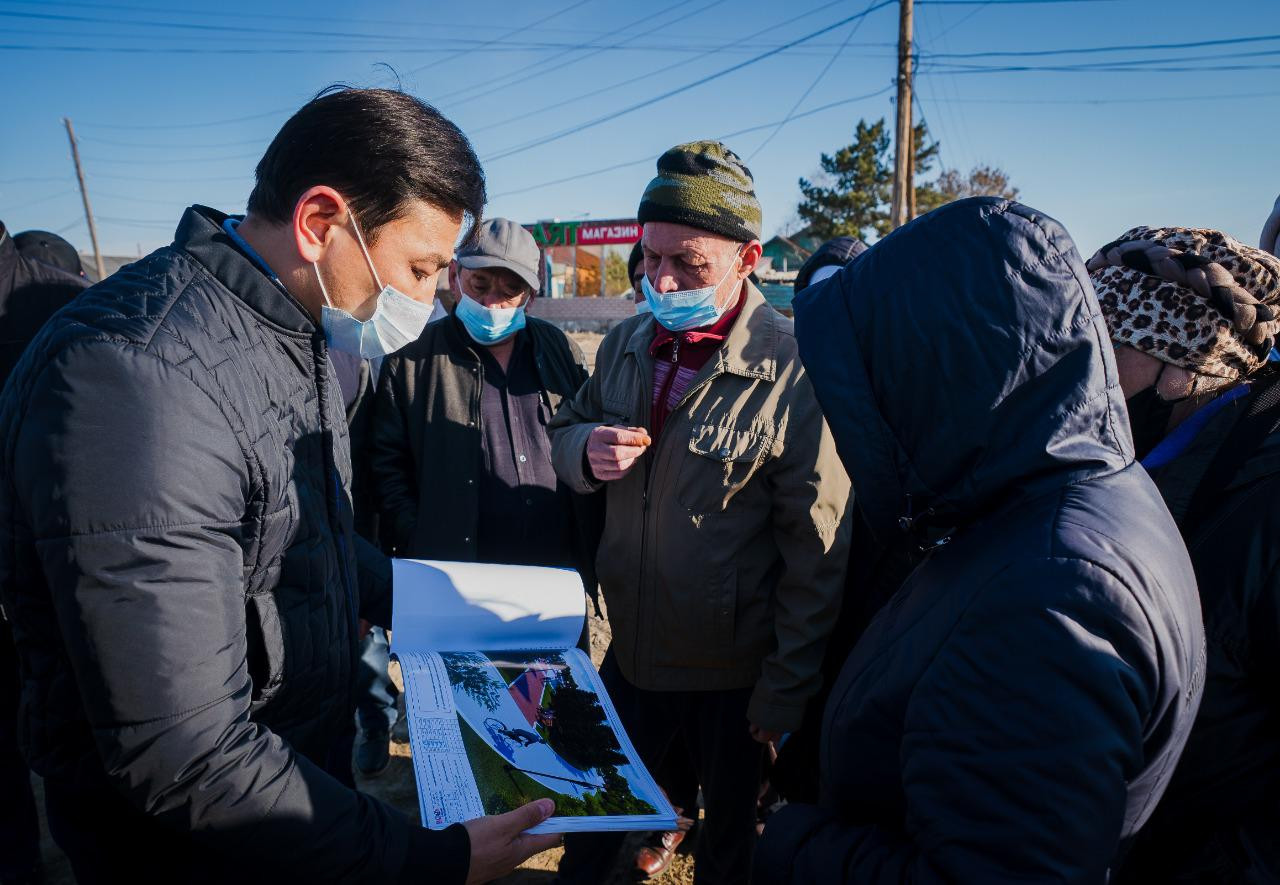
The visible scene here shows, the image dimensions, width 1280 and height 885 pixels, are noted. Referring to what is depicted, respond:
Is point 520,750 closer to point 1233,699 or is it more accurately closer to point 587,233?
point 1233,699

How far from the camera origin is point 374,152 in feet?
4.01

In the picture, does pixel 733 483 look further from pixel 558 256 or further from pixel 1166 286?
pixel 558 256

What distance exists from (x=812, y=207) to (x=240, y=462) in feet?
117

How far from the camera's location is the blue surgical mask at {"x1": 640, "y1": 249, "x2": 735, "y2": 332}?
2207mm

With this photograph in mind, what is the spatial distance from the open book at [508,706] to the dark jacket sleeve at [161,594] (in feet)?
0.79

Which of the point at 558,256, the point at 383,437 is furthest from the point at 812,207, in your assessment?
the point at 383,437

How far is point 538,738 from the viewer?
4.74 ft

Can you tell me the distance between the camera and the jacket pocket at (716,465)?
6.44ft

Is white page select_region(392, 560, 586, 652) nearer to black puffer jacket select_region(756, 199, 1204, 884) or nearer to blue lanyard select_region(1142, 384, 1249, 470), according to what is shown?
black puffer jacket select_region(756, 199, 1204, 884)

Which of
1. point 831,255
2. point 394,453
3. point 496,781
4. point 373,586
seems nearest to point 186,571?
point 496,781

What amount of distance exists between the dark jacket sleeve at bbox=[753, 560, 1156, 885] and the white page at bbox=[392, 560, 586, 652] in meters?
0.96

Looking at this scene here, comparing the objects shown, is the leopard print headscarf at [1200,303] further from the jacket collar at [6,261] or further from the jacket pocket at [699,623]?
the jacket collar at [6,261]

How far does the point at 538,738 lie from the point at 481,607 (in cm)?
35

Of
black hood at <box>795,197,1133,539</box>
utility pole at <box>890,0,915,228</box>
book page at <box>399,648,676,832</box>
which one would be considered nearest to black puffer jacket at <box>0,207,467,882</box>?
book page at <box>399,648,676,832</box>
